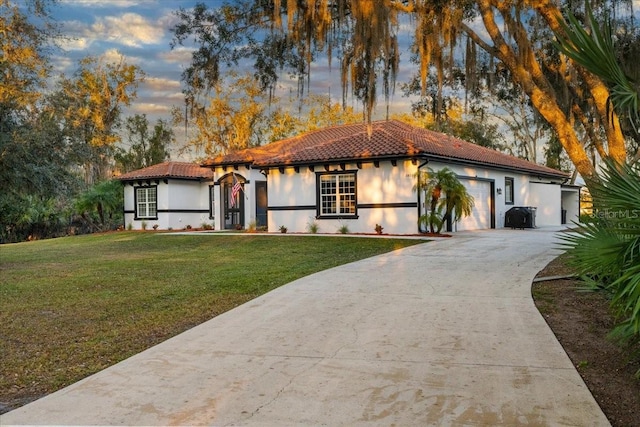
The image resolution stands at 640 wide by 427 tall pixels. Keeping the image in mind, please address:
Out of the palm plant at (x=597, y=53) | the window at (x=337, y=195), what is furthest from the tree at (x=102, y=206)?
the palm plant at (x=597, y=53)

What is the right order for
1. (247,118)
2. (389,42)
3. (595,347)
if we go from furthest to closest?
(247,118) → (389,42) → (595,347)

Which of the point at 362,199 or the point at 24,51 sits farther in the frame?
the point at 362,199

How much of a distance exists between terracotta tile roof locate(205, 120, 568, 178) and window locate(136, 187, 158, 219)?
4.68 metres

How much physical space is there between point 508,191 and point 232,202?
12.7 meters

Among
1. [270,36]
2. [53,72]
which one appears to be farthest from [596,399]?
[53,72]

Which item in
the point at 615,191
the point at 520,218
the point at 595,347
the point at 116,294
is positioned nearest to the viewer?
the point at 615,191

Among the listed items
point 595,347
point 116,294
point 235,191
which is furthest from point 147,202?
point 595,347

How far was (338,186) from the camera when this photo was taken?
20.9 metres

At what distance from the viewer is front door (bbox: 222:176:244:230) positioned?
24969 mm

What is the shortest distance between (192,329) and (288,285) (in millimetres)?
2940

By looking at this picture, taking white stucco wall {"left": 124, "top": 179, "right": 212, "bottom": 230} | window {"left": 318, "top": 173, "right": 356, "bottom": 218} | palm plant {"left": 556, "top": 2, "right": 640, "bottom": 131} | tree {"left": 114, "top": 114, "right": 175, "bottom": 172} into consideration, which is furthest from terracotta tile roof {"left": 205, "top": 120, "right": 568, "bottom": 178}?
tree {"left": 114, "top": 114, "right": 175, "bottom": 172}

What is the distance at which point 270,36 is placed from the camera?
1245cm

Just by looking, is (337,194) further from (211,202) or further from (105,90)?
(105,90)

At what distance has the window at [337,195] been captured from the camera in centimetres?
2058
